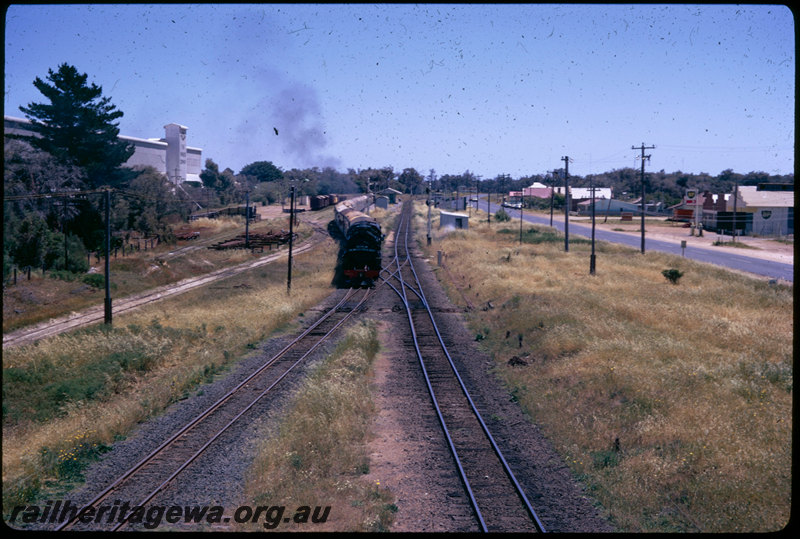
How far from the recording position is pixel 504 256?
53.8 meters

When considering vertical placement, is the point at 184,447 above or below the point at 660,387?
below

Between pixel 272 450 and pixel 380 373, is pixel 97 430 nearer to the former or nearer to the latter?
pixel 272 450

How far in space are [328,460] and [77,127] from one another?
1898 inches

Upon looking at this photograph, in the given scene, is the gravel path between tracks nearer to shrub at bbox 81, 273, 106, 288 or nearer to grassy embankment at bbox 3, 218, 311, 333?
grassy embankment at bbox 3, 218, 311, 333

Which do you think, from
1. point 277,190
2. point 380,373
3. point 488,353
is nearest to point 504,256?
point 488,353

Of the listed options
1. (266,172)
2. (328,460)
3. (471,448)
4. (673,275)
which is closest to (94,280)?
(328,460)

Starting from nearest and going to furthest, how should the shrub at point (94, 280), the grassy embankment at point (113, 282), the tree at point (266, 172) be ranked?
the grassy embankment at point (113, 282) → the shrub at point (94, 280) → the tree at point (266, 172)

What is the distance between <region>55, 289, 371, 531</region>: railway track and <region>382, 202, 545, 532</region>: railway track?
194 inches

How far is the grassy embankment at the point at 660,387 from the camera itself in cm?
1021

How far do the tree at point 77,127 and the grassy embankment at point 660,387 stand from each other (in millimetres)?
33759

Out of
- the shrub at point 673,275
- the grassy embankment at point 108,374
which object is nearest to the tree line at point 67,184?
the grassy embankment at point 108,374

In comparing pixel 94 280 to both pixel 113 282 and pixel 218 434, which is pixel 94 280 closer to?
pixel 113 282

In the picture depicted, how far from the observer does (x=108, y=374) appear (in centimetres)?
1867

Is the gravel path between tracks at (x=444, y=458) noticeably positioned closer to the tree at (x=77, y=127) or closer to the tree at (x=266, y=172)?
the tree at (x=77, y=127)
